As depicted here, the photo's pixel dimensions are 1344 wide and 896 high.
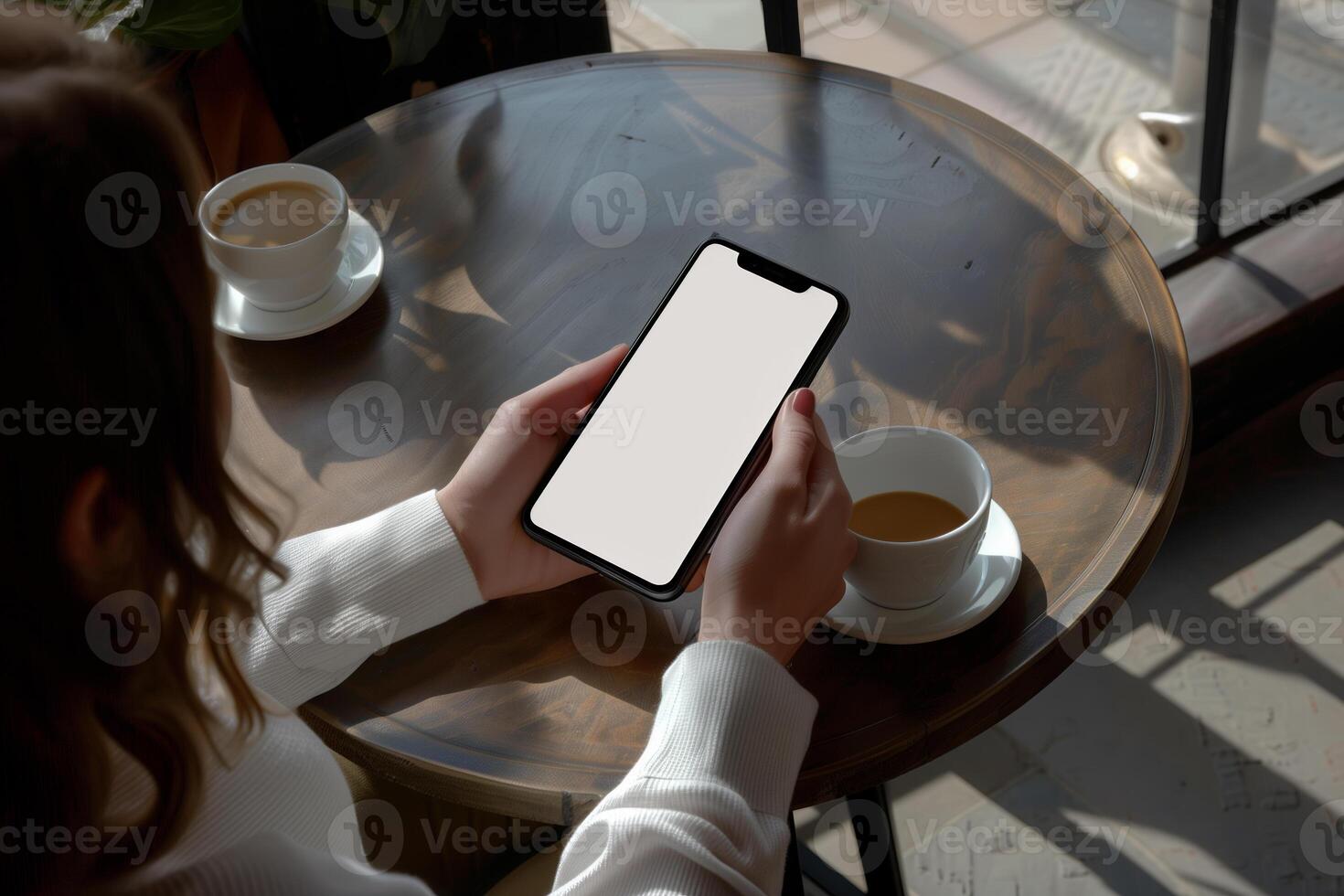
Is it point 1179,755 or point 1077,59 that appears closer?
point 1179,755

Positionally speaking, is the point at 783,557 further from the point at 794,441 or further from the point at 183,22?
the point at 183,22

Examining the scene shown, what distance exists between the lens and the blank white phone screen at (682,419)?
2.53 feet

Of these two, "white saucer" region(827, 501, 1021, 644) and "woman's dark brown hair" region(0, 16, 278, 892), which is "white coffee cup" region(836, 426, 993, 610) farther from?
"woman's dark brown hair" region(0, 16, 278, 892)

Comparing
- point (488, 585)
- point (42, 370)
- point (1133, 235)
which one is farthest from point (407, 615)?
point (1133, 235)

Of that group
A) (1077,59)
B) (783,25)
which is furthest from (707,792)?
(1077,59)

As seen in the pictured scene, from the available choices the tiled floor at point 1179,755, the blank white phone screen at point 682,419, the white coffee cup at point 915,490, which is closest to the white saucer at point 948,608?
the white coffee cup at point 915,490

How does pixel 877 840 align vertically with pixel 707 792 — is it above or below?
below

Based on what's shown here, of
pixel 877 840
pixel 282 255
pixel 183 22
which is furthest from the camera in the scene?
pixel 183 22

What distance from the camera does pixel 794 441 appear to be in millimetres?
730

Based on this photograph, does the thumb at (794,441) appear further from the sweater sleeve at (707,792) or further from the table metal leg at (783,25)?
the table metal leg at (783,25)

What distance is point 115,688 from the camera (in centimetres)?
61

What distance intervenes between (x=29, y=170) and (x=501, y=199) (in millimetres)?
568

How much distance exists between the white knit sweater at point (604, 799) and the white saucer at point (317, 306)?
0.97 ft

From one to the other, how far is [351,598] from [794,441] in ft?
1.06
